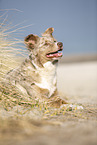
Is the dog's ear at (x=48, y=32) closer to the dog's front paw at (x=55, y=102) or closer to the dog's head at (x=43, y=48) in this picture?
the dog's head at (x=43, y=48)

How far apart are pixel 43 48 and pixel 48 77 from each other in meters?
0.70

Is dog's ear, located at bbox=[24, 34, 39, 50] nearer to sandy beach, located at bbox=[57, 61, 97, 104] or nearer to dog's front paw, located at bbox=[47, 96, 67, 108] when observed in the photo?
dog's front paw, located at bbox=[47, 96, 67, 108]

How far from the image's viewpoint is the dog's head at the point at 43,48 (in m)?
4.15

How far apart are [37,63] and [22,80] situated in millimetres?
518

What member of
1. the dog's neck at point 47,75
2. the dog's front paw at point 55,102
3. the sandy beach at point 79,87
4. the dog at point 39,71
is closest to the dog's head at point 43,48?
the dog at point 39,71

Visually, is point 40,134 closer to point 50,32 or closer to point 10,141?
point 10,141

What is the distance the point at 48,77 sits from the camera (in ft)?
13.6

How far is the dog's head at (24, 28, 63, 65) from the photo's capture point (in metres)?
4.15

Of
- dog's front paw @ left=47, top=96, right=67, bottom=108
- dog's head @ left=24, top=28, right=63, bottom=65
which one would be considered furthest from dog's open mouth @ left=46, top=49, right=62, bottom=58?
dog's front paw @ left=47, top=96, right=67, bottom=108

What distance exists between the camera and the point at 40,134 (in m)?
2.03

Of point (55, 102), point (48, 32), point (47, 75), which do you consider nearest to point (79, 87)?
point (48, 32)

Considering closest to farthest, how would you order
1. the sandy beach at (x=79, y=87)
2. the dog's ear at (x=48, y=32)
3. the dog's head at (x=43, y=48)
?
the dog's head at (x=43, y=48) → the dog's ear at (x=48, y=32) → the sandy beach at (x=79, y=87)

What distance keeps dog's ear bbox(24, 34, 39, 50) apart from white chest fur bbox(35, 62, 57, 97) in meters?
0.58

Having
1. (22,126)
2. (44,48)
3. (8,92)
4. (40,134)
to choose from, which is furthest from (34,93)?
(40,134)
